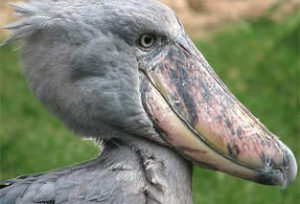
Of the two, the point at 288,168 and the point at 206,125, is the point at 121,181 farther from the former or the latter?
the point at 288,168

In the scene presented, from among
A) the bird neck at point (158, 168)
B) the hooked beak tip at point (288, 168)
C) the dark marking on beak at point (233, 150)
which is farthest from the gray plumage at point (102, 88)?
the hooked beak tip at point (288, 168)

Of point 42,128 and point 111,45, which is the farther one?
point 42,128

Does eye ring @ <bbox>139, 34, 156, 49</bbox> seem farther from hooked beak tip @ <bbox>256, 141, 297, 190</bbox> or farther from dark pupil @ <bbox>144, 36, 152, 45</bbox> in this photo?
hooked beak tip @ <bbox>256, 141, 297, 190</bbox>

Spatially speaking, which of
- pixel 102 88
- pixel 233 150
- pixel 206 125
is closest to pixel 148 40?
pixel 102 88

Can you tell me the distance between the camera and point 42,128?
4.81 m

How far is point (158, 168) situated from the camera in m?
2.09

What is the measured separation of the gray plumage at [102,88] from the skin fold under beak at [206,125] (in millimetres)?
43

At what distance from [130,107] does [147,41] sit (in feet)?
0.67

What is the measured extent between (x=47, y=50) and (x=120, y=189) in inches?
18.2

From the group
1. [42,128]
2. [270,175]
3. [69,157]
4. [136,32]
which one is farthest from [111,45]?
[42,128]

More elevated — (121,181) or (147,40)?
(147,40)

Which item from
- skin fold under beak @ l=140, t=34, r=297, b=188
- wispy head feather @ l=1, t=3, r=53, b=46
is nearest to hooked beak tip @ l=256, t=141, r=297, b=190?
skin fold under beak @ l=140, t=34, r=297, b=188

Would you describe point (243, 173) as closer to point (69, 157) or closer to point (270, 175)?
point (270, 175)

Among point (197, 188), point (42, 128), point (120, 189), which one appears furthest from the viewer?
point (42, 128)
